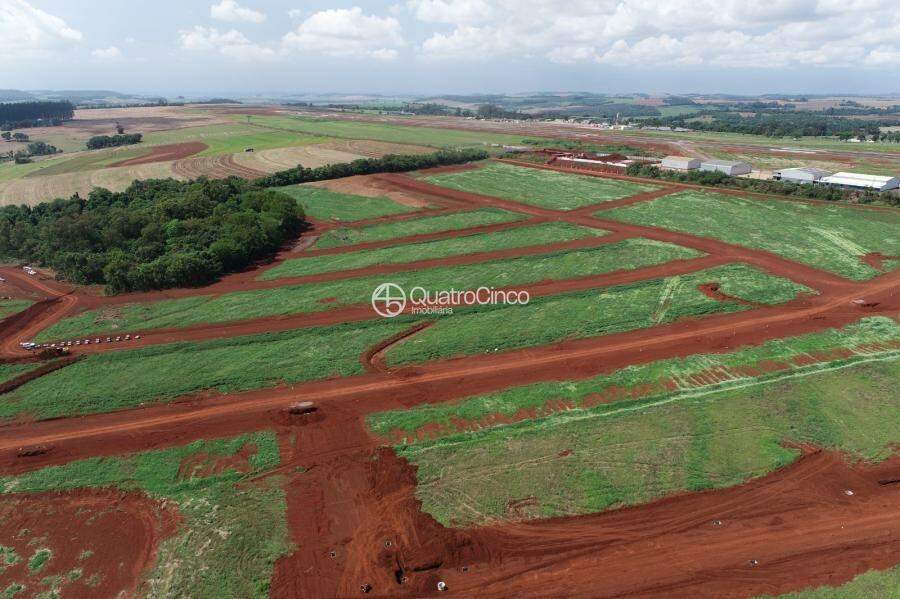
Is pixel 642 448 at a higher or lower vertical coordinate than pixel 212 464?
higher

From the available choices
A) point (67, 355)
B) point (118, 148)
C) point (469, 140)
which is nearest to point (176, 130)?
point (118, 148)

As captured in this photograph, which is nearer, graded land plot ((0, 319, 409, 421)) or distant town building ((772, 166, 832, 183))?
graded land plot ((0, 319, 409, 421))

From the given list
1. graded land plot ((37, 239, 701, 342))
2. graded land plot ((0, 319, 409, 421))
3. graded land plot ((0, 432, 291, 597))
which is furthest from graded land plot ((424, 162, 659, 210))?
graded land plot ((0, 432, 291, 597))

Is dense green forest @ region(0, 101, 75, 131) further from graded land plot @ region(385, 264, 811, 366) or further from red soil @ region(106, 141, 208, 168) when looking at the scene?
graded land plot @ region(385, 264, 811, 366)

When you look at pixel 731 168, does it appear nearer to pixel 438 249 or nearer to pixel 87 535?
pixel 438 249

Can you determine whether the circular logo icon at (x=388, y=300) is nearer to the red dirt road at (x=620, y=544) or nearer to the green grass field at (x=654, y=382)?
the green grass field at (x=654, y=382)

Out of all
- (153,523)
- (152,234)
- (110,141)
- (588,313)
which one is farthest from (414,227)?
(110,141)
